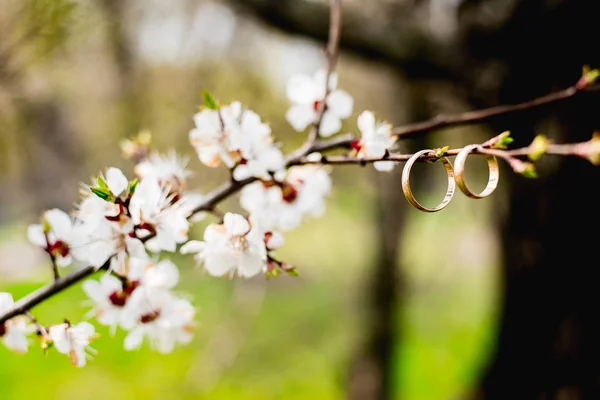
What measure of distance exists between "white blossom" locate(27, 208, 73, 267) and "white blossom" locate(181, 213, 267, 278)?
0.15 meters

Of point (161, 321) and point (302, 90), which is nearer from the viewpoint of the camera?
point (161, 321)

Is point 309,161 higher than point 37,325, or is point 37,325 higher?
point 309,161

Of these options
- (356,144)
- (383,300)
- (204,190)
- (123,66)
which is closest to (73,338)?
(356,144)

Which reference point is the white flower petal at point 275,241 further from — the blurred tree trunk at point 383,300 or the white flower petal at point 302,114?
the blurred tree trunk at point 383,300

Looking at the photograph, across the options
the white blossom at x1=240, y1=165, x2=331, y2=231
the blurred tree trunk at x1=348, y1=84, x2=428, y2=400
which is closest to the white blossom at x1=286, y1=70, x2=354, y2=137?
the white blossom at x1=240, y1=165, x2=331, y2=231

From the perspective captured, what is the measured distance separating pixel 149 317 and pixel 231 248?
166 mm

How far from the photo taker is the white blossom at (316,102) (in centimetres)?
85

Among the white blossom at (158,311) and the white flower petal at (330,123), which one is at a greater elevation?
the white flower petal at (330,123)

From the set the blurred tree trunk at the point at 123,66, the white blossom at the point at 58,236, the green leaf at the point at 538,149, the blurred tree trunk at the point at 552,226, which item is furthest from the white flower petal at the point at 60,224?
the blurred tree trunk at the point at 123,66

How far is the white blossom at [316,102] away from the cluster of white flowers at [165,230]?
0.07 metres

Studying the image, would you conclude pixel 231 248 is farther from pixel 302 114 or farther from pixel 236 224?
pixel 302 114

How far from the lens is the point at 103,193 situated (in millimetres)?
528

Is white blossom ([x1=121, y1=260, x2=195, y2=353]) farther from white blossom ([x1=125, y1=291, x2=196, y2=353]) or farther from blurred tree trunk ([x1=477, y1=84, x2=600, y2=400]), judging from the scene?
blurred tree trunk ([x1=477, y1=84, x2=600, y2=400])

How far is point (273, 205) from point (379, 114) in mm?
2771
